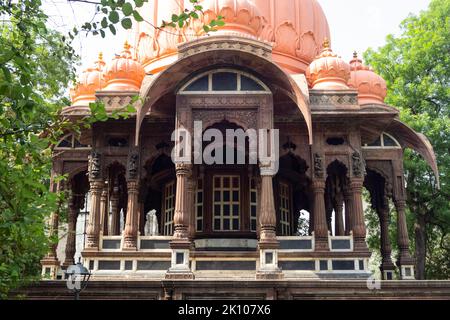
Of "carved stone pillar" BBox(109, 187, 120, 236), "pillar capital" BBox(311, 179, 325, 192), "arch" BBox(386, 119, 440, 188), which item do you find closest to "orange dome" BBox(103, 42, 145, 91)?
"carved stone pillar" BBox(109, 187, 120, 236)

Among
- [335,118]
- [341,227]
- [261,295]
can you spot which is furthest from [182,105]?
[341,227]

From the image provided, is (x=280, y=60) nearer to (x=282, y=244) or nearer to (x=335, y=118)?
(x=335, y=118)

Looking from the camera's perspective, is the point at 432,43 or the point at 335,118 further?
the point at 432,43

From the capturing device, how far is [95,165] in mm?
13586

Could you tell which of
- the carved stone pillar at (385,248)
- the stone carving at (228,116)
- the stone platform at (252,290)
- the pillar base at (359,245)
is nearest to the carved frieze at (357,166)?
the pillar base at (359,245)

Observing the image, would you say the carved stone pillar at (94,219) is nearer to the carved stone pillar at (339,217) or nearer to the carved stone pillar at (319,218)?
the carved stone pillar at (319,218)

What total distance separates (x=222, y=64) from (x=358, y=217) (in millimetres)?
4617

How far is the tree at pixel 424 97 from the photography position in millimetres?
18188

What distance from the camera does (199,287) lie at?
35.3ft

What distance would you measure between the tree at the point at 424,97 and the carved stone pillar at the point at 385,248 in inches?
114

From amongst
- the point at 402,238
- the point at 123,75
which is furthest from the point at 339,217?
the point at 123,75

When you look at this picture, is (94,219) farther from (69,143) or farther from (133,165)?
(69,143)

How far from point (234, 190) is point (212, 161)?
36.8 inches

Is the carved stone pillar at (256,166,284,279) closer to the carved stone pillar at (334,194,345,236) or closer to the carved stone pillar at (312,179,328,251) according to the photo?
the carved stone pillar at (312,179,328,251)
